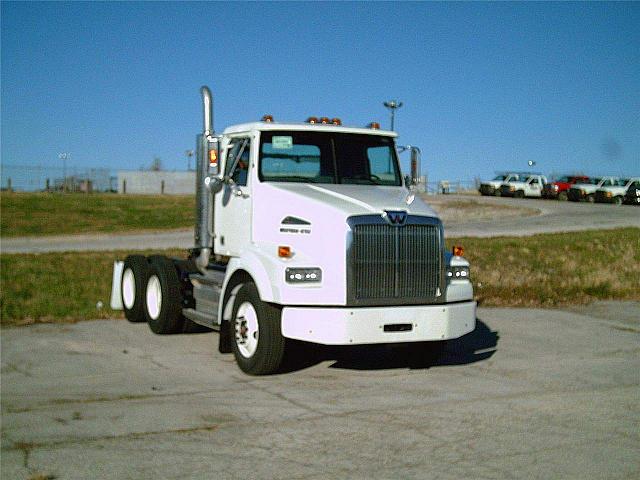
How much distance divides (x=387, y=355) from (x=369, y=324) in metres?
2.31

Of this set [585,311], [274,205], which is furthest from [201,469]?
[585,311]

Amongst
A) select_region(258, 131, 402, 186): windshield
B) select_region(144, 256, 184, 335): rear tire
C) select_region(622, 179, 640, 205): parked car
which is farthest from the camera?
select_region(622, 179, 640, 205): parked car

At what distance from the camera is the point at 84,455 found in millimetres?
6414

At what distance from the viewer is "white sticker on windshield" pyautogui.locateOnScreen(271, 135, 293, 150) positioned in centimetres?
1033

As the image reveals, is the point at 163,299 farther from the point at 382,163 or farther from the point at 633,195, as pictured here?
the point at 633,195

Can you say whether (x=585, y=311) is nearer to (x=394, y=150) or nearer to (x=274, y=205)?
(x=394, y=150)

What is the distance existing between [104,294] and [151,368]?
647cm

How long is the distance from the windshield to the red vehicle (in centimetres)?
4931

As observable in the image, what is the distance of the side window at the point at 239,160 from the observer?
10.5 metres

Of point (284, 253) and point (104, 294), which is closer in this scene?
point (284, 253)

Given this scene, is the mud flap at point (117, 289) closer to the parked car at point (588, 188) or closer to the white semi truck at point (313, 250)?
the white semi truck at point (313, 250)

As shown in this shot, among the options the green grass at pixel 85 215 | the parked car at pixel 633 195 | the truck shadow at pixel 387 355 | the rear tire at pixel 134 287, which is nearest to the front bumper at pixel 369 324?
the truck shadow at pixel 387 355

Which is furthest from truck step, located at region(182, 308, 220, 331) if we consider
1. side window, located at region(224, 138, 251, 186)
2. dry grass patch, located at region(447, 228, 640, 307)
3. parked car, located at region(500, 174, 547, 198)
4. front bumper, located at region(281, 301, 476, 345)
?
parked car, located at region(500, 174, 547, 198)

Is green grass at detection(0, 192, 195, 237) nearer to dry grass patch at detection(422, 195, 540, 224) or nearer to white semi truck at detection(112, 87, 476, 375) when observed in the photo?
dry grass patch at detection(422, 195, 540, 224)
